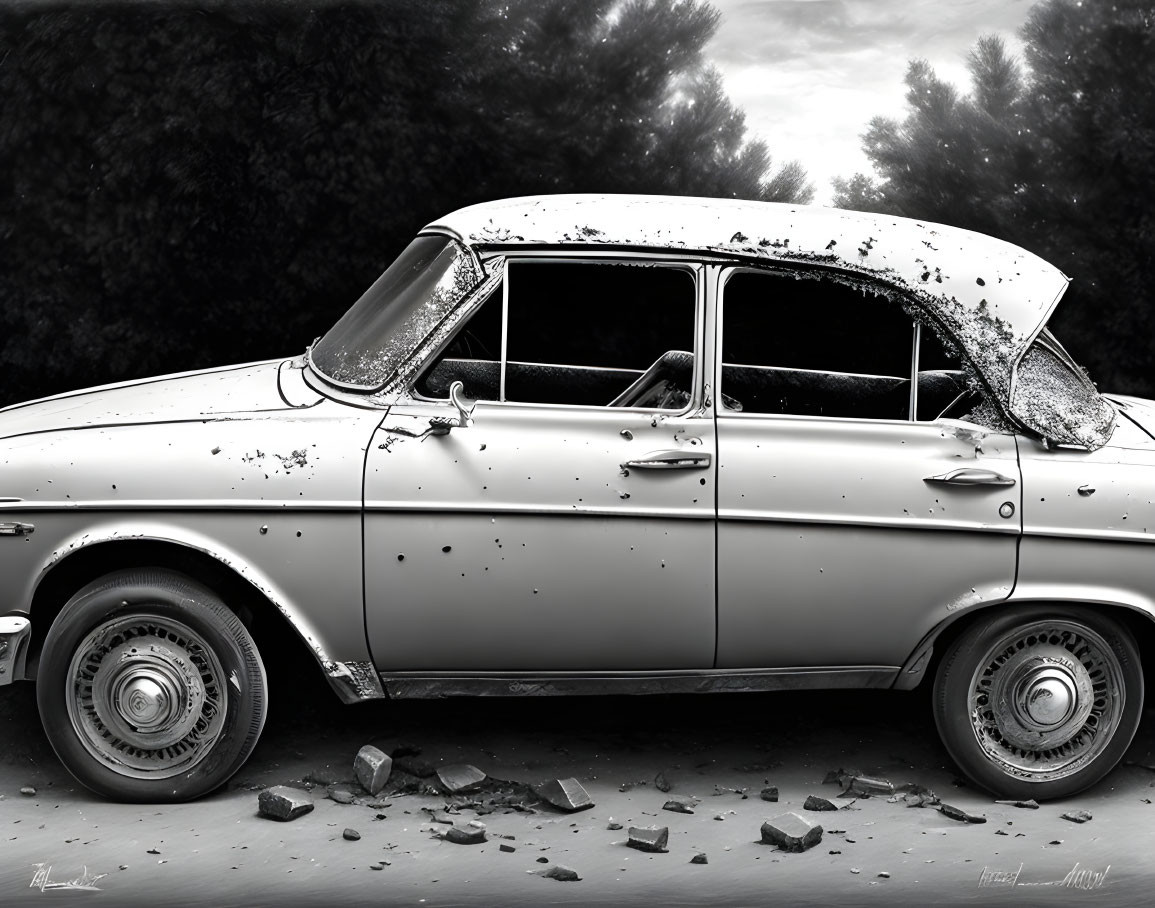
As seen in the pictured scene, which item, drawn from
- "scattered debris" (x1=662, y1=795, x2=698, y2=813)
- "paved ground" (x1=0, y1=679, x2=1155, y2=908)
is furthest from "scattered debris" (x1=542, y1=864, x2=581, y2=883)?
"scattered debris" (x1=662, y1=795, x2=698, y2=813)

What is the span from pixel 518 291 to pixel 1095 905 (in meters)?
2.56

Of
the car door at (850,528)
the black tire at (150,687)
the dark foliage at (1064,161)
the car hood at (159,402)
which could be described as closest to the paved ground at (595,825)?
the black tire at (150,687)

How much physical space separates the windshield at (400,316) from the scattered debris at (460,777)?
1.34m

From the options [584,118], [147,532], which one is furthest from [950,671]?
[584,118]

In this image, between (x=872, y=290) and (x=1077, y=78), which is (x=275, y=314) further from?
(x=1077, y=78)

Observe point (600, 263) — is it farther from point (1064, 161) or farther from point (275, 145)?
point (1064, 161)

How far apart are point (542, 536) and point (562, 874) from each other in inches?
40.7

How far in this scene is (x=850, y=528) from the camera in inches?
173

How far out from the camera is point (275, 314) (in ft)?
24.7

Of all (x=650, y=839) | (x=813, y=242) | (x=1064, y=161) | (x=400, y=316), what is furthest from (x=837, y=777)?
(x=1064, y=161)

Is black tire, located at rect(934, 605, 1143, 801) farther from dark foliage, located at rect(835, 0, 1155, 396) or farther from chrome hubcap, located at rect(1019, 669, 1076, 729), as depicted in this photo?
dark foliage, located at rect(835, 0, 1155, 396)

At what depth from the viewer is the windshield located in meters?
4.51

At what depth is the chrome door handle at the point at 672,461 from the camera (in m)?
4.34

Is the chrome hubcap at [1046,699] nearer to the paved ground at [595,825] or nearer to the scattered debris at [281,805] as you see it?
the paved ground at [595,825]
